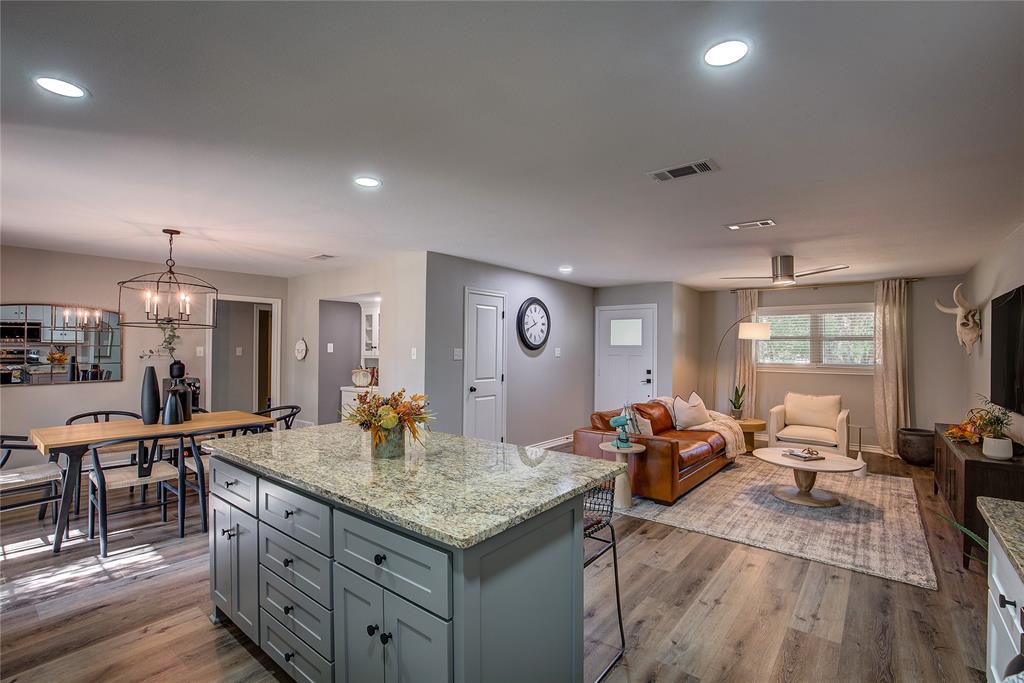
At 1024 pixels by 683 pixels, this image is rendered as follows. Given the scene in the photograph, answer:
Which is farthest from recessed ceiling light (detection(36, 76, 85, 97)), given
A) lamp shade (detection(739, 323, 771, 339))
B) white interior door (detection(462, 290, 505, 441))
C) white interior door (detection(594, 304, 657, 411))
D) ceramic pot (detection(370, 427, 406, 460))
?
lamp shade (detection(739, 323, 771, 339))

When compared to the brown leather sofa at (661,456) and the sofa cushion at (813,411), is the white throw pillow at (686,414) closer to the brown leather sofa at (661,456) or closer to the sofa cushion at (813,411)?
the brown leather sofa at (661,456)

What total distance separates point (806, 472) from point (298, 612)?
443 centimetres

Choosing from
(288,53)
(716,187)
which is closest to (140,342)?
(288,53)

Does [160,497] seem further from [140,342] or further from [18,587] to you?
[140,342]

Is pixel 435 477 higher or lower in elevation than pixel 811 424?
higher

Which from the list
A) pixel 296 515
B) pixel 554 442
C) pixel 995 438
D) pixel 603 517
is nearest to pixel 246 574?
pixel 296 515

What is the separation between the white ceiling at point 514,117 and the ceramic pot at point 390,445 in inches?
53.6

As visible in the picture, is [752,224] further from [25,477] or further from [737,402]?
A: [25,477]

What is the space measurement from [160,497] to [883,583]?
531 cm

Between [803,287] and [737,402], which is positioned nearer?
[737,402]

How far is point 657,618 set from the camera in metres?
2.53

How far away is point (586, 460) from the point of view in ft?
7.11

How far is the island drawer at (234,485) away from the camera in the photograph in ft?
7.11

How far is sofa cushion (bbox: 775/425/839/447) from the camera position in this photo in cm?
555
